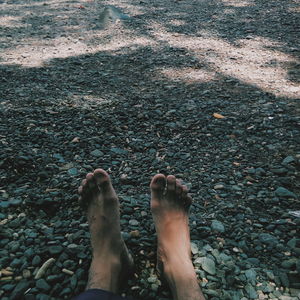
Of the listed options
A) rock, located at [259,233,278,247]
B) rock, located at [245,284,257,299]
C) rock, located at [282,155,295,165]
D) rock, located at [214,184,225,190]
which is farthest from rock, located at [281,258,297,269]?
rock, located at [282,155,295,165]

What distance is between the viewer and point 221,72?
493cm

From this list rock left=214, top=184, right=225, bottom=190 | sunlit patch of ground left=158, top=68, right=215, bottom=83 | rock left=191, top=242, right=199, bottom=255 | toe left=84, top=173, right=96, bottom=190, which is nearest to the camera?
rock left=191, top=242, right=199, bottom=255

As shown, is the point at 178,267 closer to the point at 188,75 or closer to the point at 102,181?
the point at 102,181

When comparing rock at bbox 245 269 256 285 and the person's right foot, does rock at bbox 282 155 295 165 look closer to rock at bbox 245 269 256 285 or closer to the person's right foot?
the person's right foot

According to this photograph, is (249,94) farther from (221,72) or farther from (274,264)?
(274,264)

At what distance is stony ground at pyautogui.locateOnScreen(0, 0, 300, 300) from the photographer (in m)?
2.02

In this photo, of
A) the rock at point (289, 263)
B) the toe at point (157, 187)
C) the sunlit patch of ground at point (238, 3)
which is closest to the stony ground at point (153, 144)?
the rock at point (289, 263)

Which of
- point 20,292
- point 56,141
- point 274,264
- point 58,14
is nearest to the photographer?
point 20,292

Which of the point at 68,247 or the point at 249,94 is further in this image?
the point at 249,94

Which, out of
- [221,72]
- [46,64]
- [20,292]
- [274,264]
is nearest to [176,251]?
[274,264]

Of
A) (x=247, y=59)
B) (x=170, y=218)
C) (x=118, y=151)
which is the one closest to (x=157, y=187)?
(x=170, y=218)

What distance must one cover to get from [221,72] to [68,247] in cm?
366

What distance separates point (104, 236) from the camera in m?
2.07

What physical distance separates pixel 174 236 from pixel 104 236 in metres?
0.44
